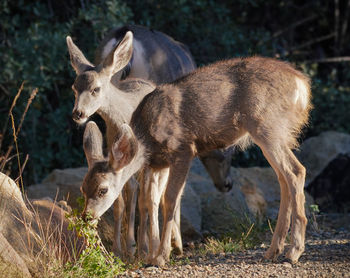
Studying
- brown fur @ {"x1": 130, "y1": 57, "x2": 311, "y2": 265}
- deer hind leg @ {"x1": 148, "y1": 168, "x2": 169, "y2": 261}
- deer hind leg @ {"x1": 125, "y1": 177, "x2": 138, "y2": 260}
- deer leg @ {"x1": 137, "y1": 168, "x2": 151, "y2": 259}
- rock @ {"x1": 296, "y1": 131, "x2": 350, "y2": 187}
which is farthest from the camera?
rock @ {"x1": 296, "y1": 131, "x2": 350, "y2": 187}

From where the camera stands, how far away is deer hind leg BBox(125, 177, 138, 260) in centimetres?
736

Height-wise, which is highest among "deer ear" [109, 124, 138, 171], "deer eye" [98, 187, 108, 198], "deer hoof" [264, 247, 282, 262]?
"deer ear" [109, 124, 138, 171]

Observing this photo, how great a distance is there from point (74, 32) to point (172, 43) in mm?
2355

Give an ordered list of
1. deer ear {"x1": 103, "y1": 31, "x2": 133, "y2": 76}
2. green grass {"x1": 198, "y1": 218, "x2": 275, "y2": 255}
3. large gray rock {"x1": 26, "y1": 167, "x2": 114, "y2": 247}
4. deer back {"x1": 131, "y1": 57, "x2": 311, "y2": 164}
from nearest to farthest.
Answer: deer back {"x1": 131, "y1": 57, "x2": 311, "y2": 164}, green grass {"x1": 198, "y1": 218, "x2": 275, "y2": 255}, deer ear {"x1": 103, "y1": 31, "x2": 133, "y2": 76}, large gray rock {"x1": 26, "y1": 167, "x2": 114, "y2": 247}

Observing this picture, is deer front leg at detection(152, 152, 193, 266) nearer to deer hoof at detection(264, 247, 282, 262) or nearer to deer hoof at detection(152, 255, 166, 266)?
deer hoof at detection(152, 255, 166, 266)

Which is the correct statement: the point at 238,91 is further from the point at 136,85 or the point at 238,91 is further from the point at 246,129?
the point at 136,85

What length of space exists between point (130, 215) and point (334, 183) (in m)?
4.20

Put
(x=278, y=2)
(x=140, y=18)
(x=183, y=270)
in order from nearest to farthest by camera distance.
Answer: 1. (x=183, y=270)
2. (x=140, y=18)
3. (x=278, y=2)

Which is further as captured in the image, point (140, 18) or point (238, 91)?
point (140, 18)

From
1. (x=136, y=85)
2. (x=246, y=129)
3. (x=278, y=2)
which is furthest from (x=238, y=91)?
(x=278, y=2)

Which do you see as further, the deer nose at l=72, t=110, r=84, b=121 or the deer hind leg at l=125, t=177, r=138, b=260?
the deer hind leg at l=125, t=177, r=138, b=260

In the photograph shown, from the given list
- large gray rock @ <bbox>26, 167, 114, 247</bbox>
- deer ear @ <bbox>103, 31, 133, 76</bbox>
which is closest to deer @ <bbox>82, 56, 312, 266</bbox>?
deer ear @ <bbox>103, 31, 133, 76</bbox>

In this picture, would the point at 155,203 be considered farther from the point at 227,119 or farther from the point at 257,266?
the point at 257,266

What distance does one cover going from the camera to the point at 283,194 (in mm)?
6328
